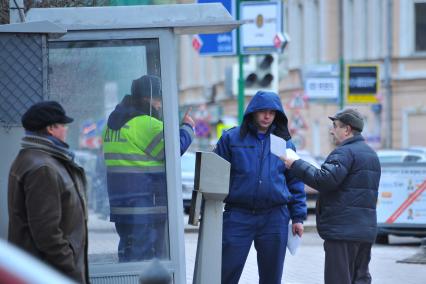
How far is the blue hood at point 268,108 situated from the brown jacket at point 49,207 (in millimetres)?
2534

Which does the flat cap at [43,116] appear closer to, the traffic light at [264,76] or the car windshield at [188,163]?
the traffic light at [264,76]

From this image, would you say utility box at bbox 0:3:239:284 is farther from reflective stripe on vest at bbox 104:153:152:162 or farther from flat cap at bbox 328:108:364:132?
flat cap at bbox 328:108:364:132

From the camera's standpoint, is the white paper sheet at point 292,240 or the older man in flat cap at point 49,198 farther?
the white paper sheet at point 292,240

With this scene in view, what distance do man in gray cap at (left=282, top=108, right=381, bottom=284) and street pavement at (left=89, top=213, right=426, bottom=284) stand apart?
1.43m

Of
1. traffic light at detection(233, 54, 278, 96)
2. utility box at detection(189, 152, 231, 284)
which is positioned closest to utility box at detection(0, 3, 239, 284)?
utility box at detection(189, 152, 231, 284)

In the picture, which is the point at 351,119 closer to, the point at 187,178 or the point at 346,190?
the point at 346,190

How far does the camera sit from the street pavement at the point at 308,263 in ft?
28.1

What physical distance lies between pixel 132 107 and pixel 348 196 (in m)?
1.72

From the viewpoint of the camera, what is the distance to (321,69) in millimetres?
37312

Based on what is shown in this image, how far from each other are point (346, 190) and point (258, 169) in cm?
69

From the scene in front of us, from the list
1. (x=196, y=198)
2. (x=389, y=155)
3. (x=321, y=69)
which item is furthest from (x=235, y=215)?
(x=321, y=69)

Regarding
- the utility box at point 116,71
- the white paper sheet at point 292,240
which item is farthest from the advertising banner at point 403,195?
the utility box at point 116,71

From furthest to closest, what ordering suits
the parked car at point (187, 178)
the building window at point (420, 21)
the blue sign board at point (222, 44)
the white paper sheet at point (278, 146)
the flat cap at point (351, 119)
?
1. the building window at point (420, 21)
2. the parked car at point (187, 178)
3. the blue sign board at point (222, 44)
4. the flat cap at point (351, 119)
5. the white paper sheet at point (278, 146)

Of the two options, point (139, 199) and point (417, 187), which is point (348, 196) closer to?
point (139, 199)
